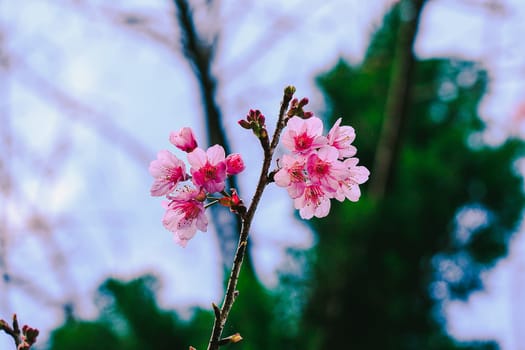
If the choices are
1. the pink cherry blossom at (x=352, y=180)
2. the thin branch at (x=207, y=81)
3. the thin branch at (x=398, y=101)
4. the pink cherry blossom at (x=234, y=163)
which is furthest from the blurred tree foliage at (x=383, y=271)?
the pink cherry blossom at (x=234, y=163)

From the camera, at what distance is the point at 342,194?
104 cm

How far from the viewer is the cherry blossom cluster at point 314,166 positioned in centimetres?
93

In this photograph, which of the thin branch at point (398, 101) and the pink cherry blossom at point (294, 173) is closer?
the pink cherry blossom at point (294, 173)

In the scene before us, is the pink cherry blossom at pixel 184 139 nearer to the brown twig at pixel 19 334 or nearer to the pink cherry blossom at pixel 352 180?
the pink cherry blossom at pixel 352 180

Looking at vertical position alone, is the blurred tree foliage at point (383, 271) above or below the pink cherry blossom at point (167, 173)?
above

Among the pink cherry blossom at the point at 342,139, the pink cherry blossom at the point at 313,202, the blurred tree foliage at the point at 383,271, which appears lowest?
the pink cherry blossom at the point at 313,202

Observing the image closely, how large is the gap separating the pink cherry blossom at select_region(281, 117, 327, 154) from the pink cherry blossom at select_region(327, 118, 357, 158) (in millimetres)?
46

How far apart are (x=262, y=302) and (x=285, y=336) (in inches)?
17.6

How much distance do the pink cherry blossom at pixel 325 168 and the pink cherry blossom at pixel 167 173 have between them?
277mm

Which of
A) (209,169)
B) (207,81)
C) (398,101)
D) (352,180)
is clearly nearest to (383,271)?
(398,101)

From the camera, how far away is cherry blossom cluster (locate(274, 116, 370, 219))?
36.7 inches

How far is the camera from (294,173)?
3.04 ft

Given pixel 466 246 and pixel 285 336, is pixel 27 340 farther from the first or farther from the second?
pixel 466 246

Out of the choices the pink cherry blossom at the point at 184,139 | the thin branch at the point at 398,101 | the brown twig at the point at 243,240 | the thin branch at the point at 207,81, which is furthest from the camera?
the thin branch at the point at 207,81
